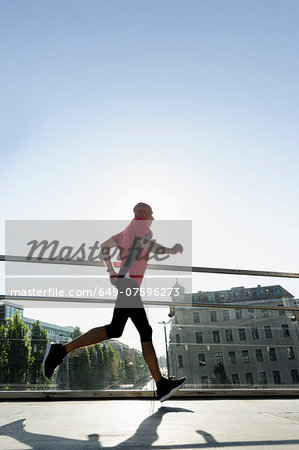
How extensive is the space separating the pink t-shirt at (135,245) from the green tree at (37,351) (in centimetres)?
106

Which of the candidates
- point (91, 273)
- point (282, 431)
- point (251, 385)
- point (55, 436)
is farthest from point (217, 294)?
point (55, 436)

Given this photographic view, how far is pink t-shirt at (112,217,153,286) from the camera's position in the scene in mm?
2529

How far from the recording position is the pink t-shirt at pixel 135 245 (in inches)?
99.6

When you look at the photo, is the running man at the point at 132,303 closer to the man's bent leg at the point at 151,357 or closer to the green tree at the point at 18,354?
the man's bent leg at the point at 151,357

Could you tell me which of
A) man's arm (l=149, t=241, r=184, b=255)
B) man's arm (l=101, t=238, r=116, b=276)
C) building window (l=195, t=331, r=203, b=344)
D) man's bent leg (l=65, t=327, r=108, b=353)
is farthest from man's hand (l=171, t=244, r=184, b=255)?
building window (l=195, t=331, r=203, b=344)

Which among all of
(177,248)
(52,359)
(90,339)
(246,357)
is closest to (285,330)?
(177,248)

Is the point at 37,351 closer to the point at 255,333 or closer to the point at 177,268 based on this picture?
the point at 177,268

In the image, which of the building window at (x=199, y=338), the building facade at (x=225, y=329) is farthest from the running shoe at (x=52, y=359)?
the building window at (x=199, y=338)

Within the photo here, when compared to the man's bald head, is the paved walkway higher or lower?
lower

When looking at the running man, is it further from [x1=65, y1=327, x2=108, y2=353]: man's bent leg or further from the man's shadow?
the man's shadow

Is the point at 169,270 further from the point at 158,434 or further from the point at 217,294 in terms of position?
the point at 158,434

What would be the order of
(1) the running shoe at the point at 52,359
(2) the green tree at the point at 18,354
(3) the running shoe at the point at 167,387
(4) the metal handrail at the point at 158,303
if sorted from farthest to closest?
(4) the metal handrail at the point at 158,303, (2) the green tree at the point at 18,354, (1) the running shoe at the point at 52,359, (3) the running shoe at the point at 167,387

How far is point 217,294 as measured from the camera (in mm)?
3898

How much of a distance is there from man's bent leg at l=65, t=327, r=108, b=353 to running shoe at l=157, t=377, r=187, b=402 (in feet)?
1.68
